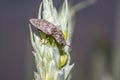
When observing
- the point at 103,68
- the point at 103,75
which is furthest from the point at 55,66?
the point at 103,68

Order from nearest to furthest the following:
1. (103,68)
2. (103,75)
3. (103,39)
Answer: (103,75)
(103,68)
(103,39)

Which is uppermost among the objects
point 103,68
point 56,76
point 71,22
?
point 71,22

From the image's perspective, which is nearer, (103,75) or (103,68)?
(103,75)

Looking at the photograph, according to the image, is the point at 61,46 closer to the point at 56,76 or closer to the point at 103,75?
the point at 56,76

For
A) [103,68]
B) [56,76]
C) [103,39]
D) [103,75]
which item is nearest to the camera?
[56,76]
